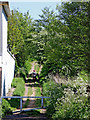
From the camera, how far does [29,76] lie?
89.1ft

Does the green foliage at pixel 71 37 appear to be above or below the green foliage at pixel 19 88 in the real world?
above

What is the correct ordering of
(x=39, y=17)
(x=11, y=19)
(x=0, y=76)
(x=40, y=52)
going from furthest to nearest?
1. (x=39, y=17)
2. (x=40, y=52)
3. (x=11, y=19)
4. (x=0, y=76)

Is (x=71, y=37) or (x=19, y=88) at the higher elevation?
(x=71, y=37)

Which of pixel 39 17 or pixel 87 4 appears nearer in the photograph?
pixel 87 4

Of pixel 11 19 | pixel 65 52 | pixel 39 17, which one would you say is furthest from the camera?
pixel 39 17

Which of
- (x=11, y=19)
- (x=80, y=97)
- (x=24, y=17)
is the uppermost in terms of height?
(x=24, y=17)

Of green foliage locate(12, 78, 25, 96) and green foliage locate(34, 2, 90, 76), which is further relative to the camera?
green foliage locate(12, 78, 25, 96)

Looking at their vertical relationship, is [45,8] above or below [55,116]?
above

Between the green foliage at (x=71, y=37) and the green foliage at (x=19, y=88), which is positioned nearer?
the green foliage at (x=71, y=37)

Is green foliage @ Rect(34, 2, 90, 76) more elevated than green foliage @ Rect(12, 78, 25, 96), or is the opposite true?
green foliage @ Rect(34, 2, 90, 76)

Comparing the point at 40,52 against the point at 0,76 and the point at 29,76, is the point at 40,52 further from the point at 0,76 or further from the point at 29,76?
the point at 0,76

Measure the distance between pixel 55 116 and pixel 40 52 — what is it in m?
17.7

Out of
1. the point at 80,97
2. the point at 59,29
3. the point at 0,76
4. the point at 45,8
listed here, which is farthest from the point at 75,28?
the point at 45,8

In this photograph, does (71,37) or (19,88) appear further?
(19,88)
